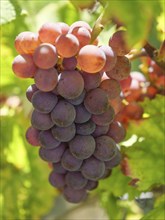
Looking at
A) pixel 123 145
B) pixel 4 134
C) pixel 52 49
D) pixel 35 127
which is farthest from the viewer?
pixel 4 134

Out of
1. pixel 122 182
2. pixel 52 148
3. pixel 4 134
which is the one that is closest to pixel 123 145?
pixel 122 182

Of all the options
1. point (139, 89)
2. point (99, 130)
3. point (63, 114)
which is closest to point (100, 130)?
point (99, 130)

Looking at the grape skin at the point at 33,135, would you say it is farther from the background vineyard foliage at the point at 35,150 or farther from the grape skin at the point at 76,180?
the background vineyard foliage at the point at 35,150

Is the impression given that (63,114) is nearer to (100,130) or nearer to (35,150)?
(100,130)

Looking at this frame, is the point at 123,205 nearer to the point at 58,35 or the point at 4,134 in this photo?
the point at 4,134

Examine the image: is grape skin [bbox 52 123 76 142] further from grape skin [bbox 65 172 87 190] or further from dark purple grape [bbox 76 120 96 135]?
grape skin [bbox 65 172 87 190]

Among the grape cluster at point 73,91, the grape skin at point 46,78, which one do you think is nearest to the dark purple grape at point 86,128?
the grape cluster at point 73,91

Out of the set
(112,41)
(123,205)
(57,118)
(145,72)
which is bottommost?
(123,205)
